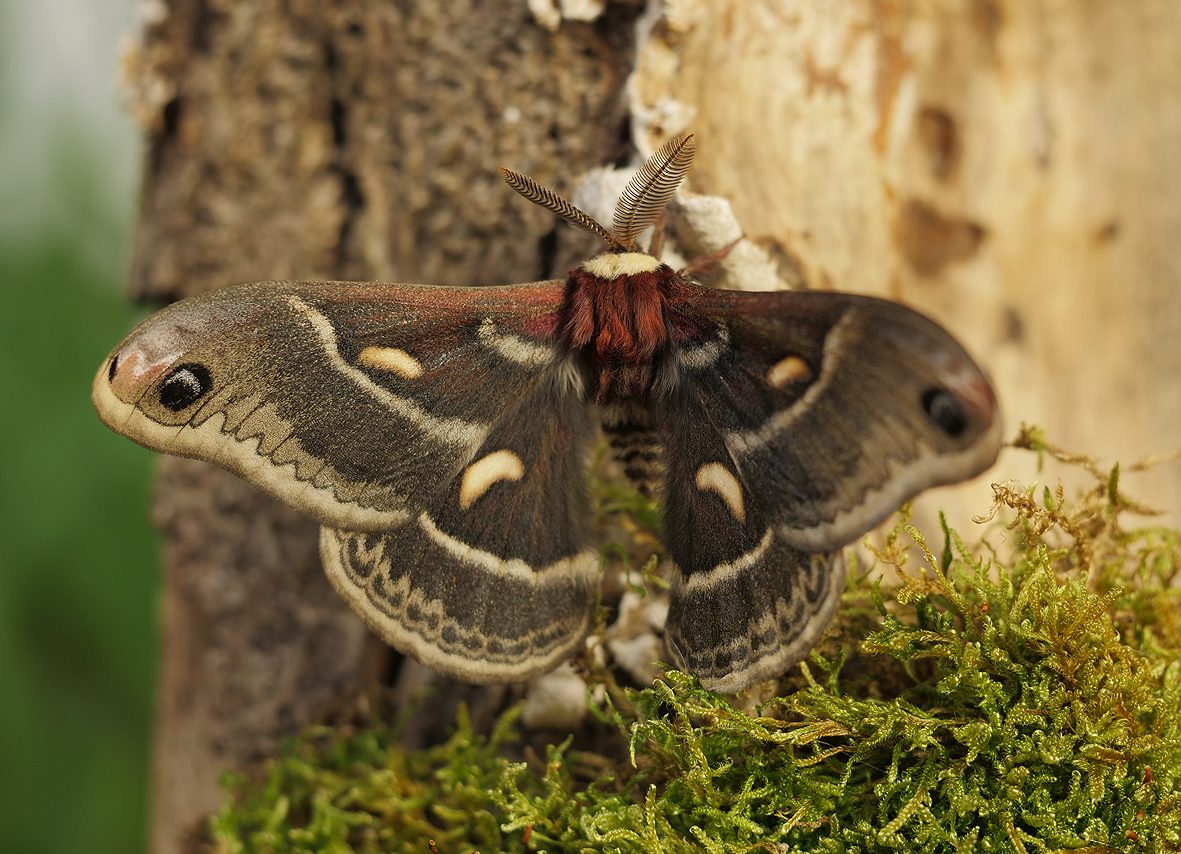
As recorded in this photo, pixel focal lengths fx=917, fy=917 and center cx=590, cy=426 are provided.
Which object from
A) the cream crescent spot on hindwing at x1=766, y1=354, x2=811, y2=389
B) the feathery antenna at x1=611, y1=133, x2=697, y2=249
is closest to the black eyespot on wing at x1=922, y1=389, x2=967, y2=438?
the cream crescent spot on hindwing at x1=766, y1=354, x2=811, y2=389

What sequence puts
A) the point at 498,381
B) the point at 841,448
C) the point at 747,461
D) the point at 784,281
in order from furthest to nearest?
the point at 784,281
the point at 498,381
the point at 747,461
the point at 841,448

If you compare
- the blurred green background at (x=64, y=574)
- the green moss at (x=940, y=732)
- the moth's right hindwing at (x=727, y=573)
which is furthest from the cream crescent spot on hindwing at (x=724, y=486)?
the blurred green background at (x=64, y=574)

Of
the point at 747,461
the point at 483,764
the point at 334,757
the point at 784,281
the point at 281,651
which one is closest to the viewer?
the point at 747,461

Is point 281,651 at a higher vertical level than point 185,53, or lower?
lower

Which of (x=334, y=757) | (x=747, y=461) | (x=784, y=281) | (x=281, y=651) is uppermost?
(x=784, y=281)

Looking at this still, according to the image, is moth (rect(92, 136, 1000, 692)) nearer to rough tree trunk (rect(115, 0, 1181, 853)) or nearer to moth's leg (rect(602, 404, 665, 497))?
moth's leg (rect(602, 404, 665, 497))

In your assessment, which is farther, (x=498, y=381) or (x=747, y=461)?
(x=498, y=381)

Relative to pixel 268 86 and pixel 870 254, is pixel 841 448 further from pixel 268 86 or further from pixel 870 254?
pixel 268 86

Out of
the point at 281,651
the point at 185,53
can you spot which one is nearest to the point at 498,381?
the point at 281,651
